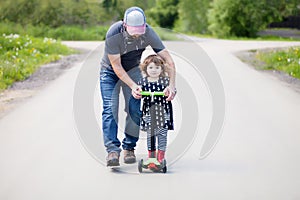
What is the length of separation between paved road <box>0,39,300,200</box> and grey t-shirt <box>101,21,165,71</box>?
3.80ft

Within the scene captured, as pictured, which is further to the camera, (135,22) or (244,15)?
(244,15)

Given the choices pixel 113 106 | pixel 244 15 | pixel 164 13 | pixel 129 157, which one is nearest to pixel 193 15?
pixel 164 13

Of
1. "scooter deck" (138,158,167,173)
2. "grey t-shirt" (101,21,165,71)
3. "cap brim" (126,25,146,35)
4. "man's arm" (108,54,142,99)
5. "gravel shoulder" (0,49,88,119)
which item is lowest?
"gravel shoulder" (0,49,88,119)

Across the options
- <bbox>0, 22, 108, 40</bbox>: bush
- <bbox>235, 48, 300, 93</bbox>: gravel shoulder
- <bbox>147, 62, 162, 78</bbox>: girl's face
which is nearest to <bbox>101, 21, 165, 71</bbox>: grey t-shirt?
<bbox>147, 62, 162, 78</bbox>: girl's face

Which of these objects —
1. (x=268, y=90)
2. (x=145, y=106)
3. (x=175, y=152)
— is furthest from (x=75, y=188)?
(x=268, y=90)

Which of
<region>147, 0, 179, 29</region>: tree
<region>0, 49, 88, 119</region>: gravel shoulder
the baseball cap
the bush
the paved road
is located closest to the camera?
the paved road

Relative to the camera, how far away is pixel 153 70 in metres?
6.85

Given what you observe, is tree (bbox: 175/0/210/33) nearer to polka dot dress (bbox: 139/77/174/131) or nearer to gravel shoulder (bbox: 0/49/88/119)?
gravel shoulder (bbox: 0/49/88/119)

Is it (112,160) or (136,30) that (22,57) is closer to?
(112,160)

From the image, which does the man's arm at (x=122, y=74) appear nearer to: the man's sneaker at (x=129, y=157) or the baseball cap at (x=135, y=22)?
the baseball cap at (x=135, y=22)

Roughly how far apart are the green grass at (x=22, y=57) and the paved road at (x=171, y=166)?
3462 millimetres

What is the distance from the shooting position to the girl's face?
6.84 m

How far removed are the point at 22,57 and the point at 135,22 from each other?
12.5 metres

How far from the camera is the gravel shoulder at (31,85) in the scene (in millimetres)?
11685
